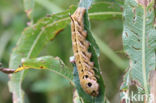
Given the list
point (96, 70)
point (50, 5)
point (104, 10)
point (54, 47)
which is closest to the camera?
point (96, 70)

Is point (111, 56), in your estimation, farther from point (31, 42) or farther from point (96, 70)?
point (96, 70)

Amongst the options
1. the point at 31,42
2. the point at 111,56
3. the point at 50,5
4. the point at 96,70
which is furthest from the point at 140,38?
the point at 50,5

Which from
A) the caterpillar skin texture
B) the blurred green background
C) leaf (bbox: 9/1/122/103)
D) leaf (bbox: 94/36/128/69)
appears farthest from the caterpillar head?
the blurred green background

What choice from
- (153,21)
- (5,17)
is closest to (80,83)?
(153,21)

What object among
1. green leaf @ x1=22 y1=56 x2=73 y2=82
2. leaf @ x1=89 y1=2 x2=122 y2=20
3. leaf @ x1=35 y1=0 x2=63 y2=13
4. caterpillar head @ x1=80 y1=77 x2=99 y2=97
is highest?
leaf @ x1=89 y1=2 x2=122 y2=20

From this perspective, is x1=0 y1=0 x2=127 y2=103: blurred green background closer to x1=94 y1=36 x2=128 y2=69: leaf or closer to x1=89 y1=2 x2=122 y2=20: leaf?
x1=94 y1=36 x2=128 y2=69: leaf

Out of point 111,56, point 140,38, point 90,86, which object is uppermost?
point 140,38

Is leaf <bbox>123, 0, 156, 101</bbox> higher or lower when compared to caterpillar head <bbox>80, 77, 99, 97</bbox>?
higher
